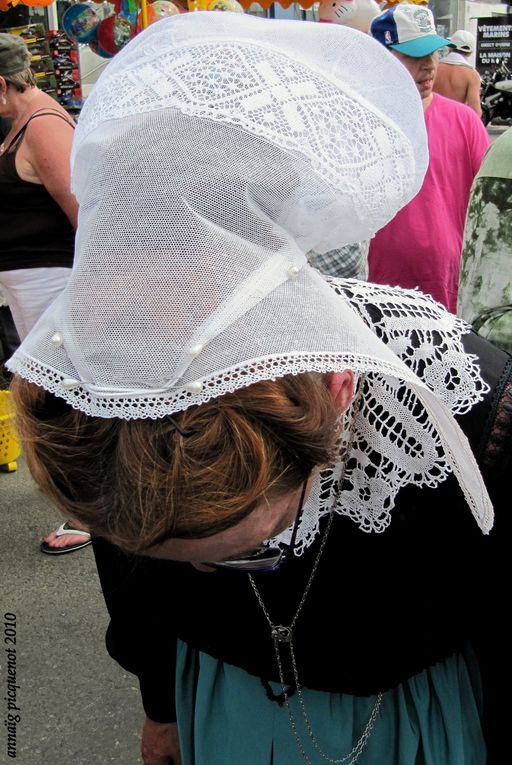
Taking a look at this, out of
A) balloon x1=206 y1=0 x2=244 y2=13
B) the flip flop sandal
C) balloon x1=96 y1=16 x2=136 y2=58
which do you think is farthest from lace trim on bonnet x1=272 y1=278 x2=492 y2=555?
balloon x1=96 y1=16 x2=136 y2=58

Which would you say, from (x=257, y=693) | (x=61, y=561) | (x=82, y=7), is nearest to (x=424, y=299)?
(x=257, y=693)

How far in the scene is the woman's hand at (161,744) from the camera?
57.5 inches

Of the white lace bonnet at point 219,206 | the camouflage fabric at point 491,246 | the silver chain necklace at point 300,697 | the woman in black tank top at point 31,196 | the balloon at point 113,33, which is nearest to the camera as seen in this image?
the white lace bonnet at point 219,206

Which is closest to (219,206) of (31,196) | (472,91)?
(31,196)

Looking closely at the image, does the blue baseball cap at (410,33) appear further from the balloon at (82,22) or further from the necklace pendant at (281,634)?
the balloon at (82,22)

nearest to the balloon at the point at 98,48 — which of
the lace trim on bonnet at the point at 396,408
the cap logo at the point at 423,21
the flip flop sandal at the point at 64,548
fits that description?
the cap logo at the point at 423,21

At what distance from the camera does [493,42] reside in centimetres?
936

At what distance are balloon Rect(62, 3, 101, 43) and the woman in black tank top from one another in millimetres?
3054

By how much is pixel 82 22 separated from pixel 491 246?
17.9 feet

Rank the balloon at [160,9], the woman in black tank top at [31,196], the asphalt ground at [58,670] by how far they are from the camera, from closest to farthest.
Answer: the asphalt ground at [58,670], the woman in black tank top at [31,196], the balloon at [160,9]

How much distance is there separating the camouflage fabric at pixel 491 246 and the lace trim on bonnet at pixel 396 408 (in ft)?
1.27

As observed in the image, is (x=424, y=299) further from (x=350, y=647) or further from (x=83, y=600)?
(x=83, y=600)

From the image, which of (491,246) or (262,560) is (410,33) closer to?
(491,246)

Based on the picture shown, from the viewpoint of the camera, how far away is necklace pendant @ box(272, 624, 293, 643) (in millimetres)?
1109
